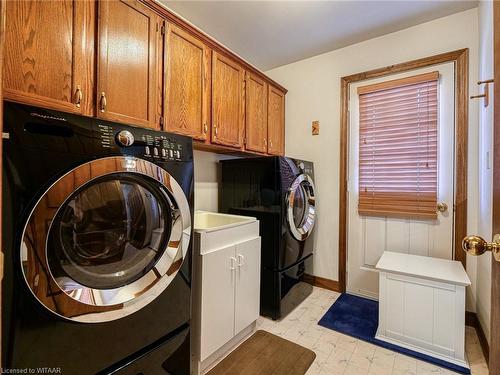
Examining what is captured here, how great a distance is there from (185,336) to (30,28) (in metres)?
1.55

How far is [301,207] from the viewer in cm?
235

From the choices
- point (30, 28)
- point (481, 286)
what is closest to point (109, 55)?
point (30, 28)

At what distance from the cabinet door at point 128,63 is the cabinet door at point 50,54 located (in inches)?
2.3

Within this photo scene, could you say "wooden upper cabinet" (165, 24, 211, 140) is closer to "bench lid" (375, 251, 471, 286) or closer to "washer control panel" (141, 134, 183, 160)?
"washer control panel" (141, 134, 183, 160)

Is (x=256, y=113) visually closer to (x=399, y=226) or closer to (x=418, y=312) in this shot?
(x=399, y=226)

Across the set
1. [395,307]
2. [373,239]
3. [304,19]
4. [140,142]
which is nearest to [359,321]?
[395,307]

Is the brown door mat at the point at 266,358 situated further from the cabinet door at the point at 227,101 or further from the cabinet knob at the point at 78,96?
the cabinet knob at the point at 78,96

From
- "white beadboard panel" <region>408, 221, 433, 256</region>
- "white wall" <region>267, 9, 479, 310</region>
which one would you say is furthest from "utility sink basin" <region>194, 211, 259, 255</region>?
"white beadboard panel" <region>408, 221, 433, 256</region>

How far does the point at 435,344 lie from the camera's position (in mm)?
1630

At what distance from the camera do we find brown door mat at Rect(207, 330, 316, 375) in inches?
60.2

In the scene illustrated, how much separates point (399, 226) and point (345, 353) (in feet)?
3.99

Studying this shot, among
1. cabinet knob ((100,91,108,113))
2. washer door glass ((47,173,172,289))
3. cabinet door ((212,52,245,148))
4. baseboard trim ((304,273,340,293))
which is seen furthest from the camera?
baseboard trim ((304,273,340,293))

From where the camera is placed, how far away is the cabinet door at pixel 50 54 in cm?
99

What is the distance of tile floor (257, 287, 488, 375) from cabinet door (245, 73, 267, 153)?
5.02ft
